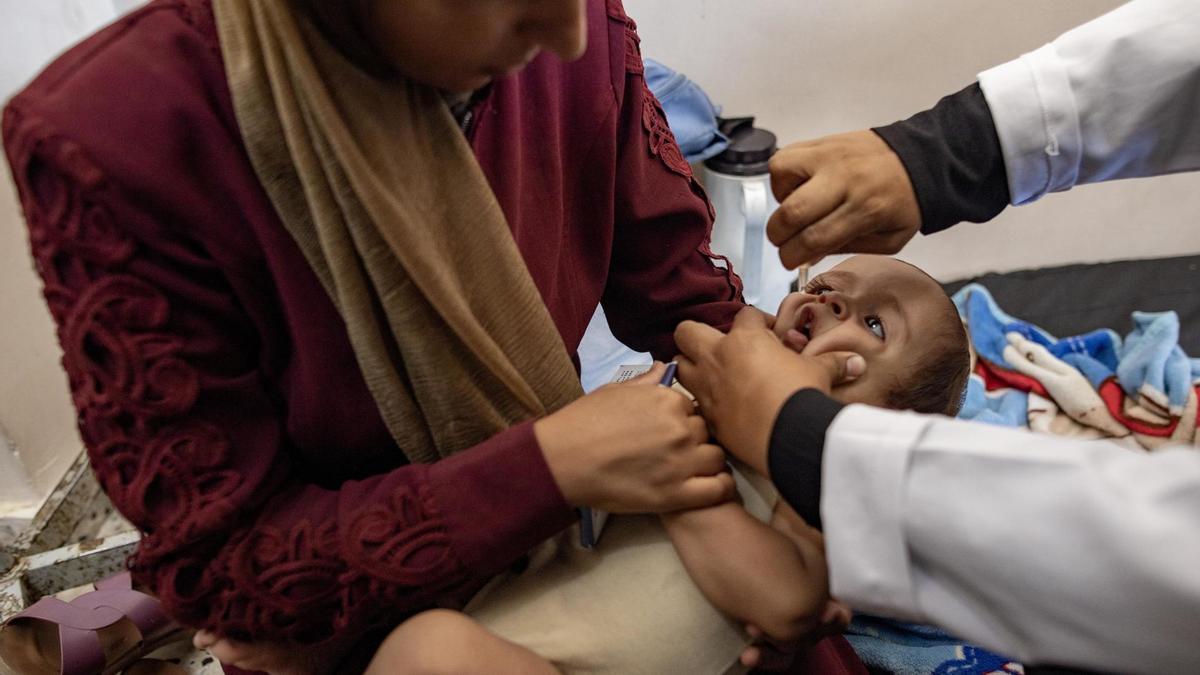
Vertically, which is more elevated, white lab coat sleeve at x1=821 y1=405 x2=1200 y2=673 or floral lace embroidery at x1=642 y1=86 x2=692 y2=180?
floral lace embroidery at x1=642 y1=86 x2=692 y2=180

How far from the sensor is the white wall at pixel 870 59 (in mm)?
2230

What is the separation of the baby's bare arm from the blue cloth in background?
1.37 metres

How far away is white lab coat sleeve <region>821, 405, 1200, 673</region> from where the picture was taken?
0.65 meters

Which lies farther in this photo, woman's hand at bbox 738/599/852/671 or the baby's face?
the baby's face

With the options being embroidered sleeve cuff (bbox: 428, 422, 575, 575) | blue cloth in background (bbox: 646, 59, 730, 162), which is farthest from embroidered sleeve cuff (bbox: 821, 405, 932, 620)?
blue cloth in background (bbox: 646, 59, 730, 162)

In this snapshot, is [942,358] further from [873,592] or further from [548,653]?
[548,653]

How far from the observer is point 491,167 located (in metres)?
0.92

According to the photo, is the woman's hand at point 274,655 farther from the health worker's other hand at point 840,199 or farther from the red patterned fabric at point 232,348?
the health worker's other hand at point 840,199

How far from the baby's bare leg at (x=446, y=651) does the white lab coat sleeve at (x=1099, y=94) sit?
0.94 m

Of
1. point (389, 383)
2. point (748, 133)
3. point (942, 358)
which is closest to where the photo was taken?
point (389, 383)

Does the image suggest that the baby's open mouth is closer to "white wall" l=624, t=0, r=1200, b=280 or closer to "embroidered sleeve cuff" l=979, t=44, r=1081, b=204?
"embroidered sleeve cuff" l=979, t=44, r=1081, b=204

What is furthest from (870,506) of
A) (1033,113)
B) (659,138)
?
(1033,113)

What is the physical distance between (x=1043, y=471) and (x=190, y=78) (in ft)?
2.58

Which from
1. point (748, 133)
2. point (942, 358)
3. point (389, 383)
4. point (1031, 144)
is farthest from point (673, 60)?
point (389, 383)
